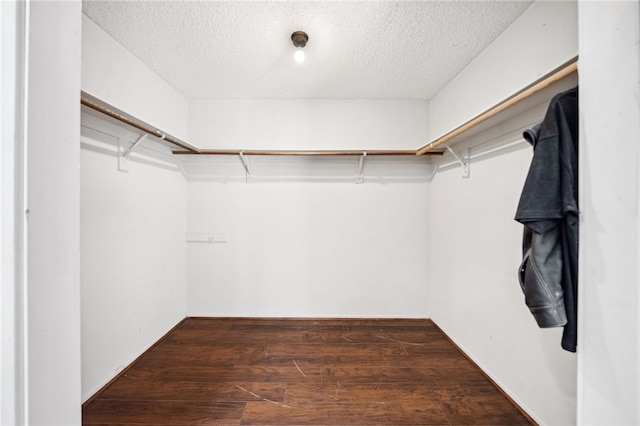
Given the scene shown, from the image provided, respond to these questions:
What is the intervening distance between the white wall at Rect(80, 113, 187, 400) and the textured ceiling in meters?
0.69

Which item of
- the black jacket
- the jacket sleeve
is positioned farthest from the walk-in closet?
the jacket sleeve

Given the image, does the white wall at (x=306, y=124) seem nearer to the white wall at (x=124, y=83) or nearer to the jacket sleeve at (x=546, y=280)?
the white wall at (x=124, y=83)

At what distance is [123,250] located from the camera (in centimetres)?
191

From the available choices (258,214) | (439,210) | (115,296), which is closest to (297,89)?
(258,214)

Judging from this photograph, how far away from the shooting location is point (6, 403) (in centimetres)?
41

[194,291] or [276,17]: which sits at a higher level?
[276,17]

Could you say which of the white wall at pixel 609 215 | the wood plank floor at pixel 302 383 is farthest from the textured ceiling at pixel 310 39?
the wood plank floor at pixel 302 383

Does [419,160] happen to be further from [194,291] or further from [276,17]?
[194,291]

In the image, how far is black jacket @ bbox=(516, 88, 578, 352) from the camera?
910mm

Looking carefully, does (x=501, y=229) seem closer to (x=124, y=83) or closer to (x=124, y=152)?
(x=124, y=152)

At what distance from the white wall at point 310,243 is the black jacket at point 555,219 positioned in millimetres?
1790

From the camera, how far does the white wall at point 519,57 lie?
4.21 feet

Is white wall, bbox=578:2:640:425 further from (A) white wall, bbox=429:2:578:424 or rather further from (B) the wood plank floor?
(B) the wood plank floor

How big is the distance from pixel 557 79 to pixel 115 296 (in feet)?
9.46
